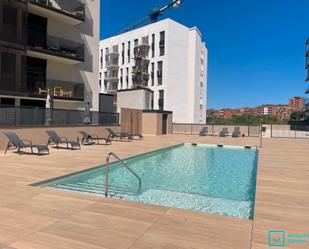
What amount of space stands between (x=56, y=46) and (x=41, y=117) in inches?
356

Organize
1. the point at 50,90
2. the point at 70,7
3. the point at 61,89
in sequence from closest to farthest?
1. the point at 50,90
2. the point at 61,89
3. the point at 70,7

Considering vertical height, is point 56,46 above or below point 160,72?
below

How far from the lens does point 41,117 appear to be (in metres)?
16.0

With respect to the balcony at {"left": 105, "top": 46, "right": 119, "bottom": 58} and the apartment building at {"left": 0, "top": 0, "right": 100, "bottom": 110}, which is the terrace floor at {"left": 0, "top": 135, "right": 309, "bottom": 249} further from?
the balcony at {"left": 105, "top": 46, "right": 119, "bottom": 58}

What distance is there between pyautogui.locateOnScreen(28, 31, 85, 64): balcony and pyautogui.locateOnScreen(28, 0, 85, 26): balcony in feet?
5.69

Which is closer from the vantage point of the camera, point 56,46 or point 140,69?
point 56,46

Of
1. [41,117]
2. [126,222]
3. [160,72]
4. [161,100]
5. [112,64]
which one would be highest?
[112,64]

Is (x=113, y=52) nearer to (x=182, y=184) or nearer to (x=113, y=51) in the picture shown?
(x=113, y=51)

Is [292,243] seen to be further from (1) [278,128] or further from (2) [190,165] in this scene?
(1) [278,128]

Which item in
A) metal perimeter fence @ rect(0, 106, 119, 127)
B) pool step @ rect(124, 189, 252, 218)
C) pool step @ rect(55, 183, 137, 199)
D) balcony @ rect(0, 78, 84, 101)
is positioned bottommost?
pool step @ rect(124, 189, 252, 218)

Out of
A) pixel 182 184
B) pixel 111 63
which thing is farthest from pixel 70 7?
pixel 111 63

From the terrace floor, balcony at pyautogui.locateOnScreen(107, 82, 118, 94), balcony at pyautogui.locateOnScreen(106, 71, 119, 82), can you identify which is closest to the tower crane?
balcony at pyautogui.locateOnScreen(106, 71, 119, 82)

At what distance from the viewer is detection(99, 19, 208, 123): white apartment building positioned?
1786 inches

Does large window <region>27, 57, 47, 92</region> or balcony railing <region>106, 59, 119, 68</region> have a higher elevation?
balcony railing <region>106, 59, 119, 68</region>
